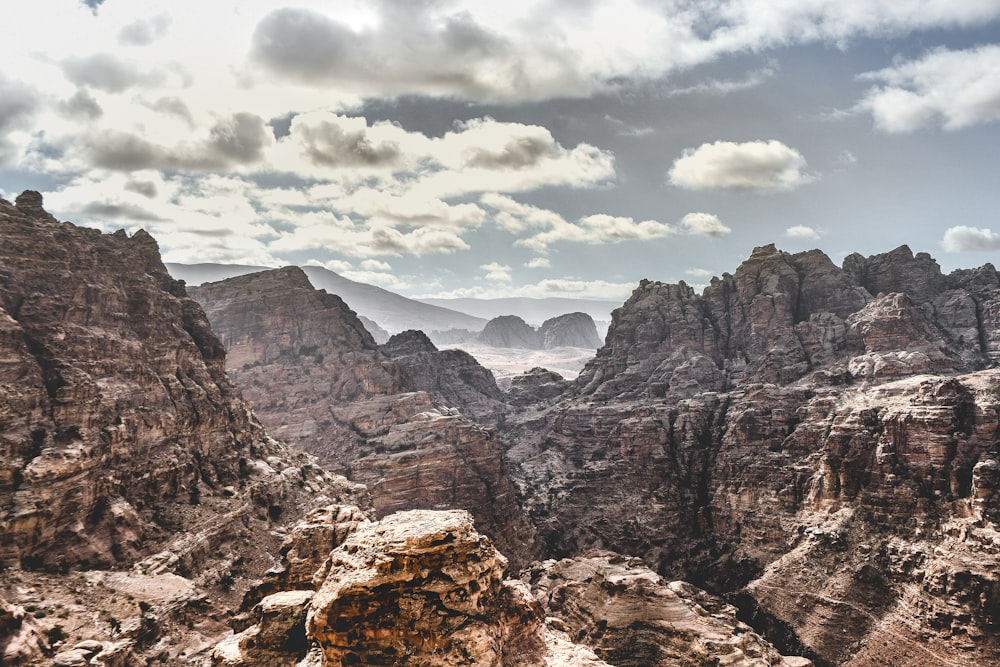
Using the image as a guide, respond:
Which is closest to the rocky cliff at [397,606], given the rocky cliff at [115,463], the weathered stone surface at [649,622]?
the weathered stone surface at [649,622]

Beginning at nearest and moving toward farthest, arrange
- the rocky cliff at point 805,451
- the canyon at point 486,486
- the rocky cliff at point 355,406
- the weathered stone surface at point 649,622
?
the canyon at point 486,486, the weathered stone surface at point 649,622, the rocky cliff at point 805,451, the rocky cliff at point 355,406

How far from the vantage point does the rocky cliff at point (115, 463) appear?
140 feet

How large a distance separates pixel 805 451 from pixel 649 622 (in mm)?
53602

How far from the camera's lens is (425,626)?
1780 cm

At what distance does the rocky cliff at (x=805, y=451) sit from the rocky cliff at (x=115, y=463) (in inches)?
2371

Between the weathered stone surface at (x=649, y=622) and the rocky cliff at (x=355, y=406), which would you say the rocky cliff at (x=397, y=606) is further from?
the rocky cliff at (x=355, y=406)

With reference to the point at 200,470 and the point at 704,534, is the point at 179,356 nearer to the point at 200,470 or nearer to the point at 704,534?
the point at 200,470

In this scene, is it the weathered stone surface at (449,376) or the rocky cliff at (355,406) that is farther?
the weathered stone surface at (449,376)

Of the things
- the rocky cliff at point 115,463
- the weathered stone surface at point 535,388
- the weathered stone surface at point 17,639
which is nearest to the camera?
the weathered stone surface at point 17,639

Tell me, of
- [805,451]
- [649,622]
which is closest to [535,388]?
[805,451]

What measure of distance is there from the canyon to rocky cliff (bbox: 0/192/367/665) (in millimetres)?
283

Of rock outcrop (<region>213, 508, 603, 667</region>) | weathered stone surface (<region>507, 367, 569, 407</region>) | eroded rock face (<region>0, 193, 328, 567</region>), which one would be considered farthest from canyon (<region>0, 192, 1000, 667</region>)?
weathered stone surface (<region>507, 367, 569, 407</region>)

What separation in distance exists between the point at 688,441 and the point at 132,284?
332ft

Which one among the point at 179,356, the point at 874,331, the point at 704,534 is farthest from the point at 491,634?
the point at 874,331
